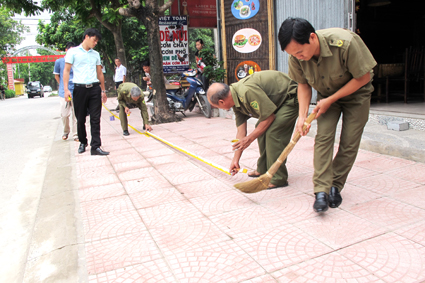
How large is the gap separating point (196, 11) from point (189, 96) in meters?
2.82

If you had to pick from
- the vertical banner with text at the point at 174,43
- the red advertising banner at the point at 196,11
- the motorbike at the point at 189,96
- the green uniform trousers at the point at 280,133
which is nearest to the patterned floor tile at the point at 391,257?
the green uniform trousers at the point at 280,133

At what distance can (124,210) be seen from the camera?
3107 mm

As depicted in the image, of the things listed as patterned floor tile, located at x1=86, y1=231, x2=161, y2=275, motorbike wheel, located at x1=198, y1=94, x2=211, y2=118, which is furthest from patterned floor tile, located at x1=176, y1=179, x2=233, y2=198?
motorbike wheel, located at x1=198, y1=94, x2=211, y2=118

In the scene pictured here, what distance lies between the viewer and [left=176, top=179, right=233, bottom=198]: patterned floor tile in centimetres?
339

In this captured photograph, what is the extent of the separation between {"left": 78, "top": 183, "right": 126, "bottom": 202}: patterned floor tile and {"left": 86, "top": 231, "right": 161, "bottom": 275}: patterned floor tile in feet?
3.31

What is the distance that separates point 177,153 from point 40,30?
A: 23.5m

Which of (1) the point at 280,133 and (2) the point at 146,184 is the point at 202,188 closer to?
(2) the point at 146,184

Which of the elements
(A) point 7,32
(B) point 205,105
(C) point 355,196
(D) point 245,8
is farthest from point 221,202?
(A) point 7,32

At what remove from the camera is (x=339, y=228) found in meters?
2.44

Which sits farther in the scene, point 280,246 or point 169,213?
point 169,213

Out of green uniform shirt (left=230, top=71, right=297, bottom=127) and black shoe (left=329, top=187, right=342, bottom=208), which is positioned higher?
green uniform shirt (left=230, top=71, right=297, bottom=127)

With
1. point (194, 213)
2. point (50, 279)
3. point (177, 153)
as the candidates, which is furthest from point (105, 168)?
point (50, 279)

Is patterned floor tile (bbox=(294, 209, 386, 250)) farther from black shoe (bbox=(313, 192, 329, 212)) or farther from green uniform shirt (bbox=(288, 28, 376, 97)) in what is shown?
green uniform shirt (bbox=(288, 28, 376, 97))

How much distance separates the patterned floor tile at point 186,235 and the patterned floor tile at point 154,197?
0.53 m
